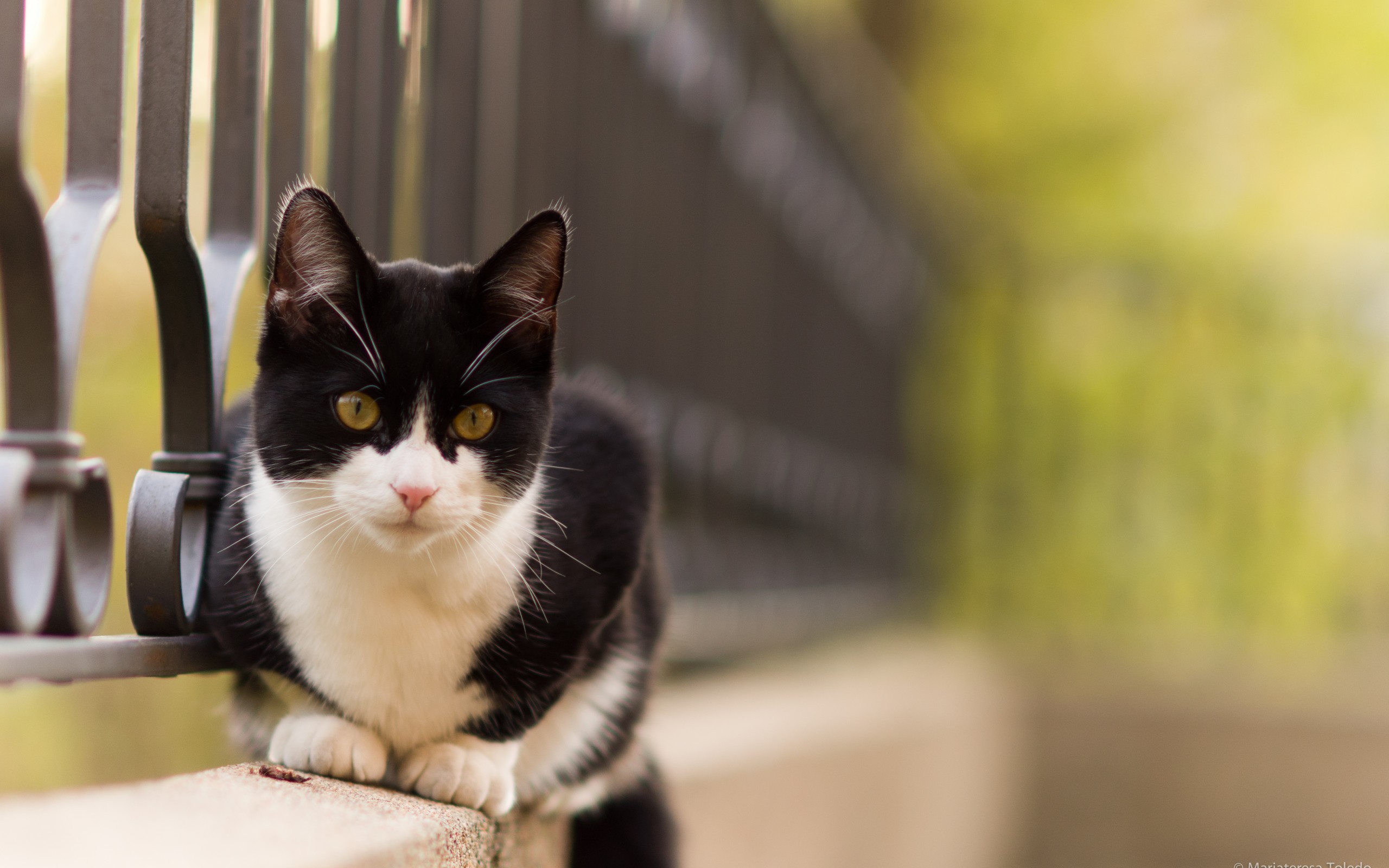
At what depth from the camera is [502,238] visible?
1857 millimetres

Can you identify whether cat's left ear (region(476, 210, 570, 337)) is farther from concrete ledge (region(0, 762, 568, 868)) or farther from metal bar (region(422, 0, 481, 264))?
metal bar (region(422, 0, 481, 264))

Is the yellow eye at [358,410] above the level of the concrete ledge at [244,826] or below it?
above

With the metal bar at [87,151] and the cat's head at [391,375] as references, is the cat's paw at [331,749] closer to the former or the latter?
the cat's head at [391,375]

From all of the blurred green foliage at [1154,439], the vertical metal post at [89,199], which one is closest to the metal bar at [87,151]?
the vertical metal post at [89,199]

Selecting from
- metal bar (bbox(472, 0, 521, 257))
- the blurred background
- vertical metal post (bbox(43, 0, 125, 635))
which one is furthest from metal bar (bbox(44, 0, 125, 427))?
the blurred background

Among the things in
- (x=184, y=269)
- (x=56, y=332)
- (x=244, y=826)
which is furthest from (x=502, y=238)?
(x=244, y=826)

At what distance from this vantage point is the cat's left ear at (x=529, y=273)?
43.9 inches

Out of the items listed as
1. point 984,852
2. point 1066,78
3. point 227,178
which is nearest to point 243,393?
point 227,178

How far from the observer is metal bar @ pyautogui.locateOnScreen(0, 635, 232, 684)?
35.4 inches

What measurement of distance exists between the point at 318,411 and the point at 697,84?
185 cm

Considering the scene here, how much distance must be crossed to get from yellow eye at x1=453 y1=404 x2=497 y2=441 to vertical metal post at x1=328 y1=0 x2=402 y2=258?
0.49 metres

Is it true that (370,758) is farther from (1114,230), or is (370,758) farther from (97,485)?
(1114,230)

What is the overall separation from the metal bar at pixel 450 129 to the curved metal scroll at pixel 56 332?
67cm

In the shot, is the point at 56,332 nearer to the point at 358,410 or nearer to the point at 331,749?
the point at 358,410
